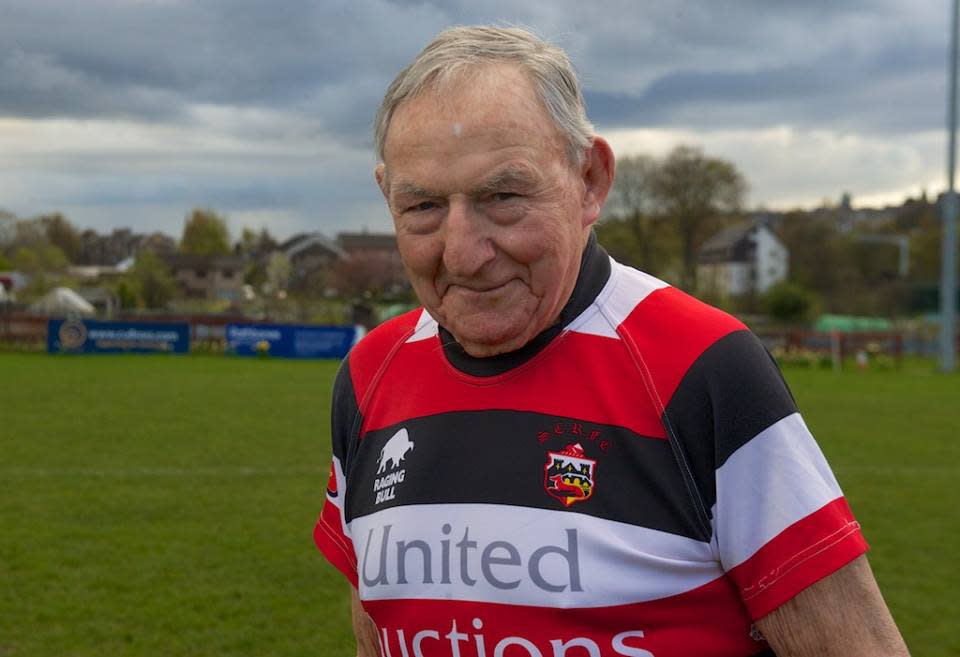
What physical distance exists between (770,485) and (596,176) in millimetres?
623

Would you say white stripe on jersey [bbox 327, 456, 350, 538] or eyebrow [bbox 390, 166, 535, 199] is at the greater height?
eyebrow [bbox 390, 166, 535, 199]

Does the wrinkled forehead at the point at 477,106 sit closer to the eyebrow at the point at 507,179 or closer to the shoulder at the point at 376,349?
the eyebrow at the point at 507,179

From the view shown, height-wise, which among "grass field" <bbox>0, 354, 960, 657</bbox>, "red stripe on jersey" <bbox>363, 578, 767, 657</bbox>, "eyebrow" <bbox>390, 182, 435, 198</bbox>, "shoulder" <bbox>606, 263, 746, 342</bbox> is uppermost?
"eyebrow" <bbox>390, 182, 435, 198</bbox>

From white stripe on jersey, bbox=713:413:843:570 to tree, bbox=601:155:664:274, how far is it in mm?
64603

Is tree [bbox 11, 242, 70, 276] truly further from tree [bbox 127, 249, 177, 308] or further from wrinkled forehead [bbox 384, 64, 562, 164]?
wrinkled forehead [bbox 384, 64, 562, 164]

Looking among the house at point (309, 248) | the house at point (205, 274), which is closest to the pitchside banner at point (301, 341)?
the house at point (309, 248)

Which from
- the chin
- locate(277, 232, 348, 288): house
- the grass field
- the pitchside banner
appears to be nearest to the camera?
the chin

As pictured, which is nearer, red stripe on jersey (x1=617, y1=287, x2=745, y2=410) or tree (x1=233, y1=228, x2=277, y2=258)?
red stripe on jersey (x1=617, y1=287, x2=745, y2=410)

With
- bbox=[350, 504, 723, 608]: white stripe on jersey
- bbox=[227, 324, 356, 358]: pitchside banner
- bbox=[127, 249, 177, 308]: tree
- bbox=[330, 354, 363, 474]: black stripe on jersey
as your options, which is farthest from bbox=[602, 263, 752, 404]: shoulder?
bbox=[127, 249, 177, 308]: tree

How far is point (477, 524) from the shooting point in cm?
185

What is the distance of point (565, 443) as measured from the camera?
1821 millimetres

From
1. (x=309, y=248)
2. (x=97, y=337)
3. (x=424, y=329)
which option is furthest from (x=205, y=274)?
(x=424, y=329)

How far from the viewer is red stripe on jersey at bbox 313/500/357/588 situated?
2.23 m

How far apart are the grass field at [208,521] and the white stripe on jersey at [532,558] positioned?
15.8 ft
